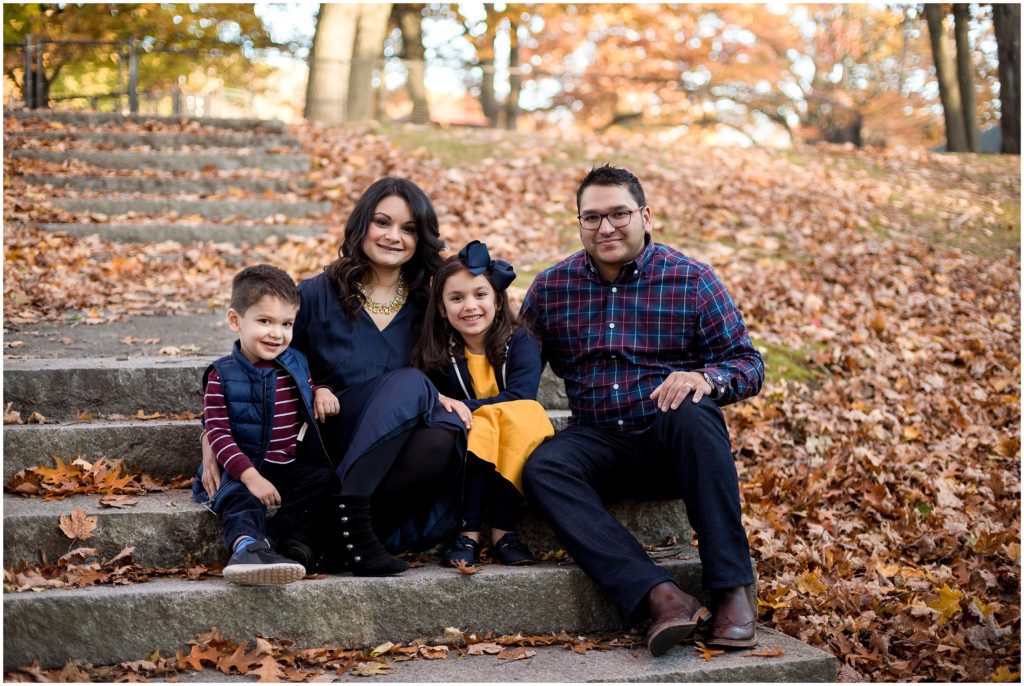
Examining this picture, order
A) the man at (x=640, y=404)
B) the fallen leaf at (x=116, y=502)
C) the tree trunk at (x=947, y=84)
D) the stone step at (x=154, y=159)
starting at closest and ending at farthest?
the man at (x=640, y=404)
the fallen leaf at (x=116, y=502)
the stone step at (x=154, y=159)
the tree trunk at (x=947, y=84)

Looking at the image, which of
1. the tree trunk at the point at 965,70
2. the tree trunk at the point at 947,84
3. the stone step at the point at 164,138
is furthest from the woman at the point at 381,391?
the tree trunk at the point at 947,84

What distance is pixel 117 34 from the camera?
1761 centimetres

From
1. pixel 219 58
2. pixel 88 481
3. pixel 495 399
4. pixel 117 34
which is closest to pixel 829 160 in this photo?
pixel 495 399

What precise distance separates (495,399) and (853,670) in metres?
1.64

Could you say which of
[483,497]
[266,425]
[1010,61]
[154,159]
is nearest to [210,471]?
[266,425]

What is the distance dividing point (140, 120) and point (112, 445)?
329 inches

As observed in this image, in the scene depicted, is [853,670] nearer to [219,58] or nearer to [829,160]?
[829,160]

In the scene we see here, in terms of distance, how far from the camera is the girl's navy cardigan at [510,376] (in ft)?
12.0

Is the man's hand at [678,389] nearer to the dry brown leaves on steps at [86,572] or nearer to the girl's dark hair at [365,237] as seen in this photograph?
the girl's dark hair at [365,237]

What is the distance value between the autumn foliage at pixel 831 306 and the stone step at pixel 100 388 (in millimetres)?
1919

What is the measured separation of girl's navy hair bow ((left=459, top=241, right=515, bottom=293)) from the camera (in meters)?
3.66

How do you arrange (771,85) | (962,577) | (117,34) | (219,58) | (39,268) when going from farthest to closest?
1. (771,85)
2. (219,58)
3. (117,34)
4. (39,268)
5. (962,577)

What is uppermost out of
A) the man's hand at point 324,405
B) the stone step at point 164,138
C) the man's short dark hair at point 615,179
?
the stone step at point 164,138

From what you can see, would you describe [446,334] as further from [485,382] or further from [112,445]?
[112,445]
